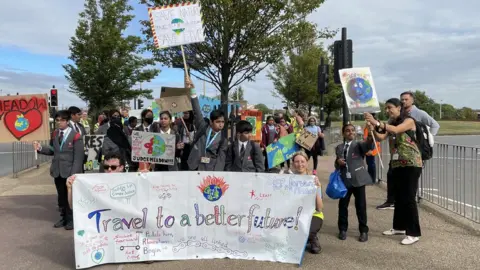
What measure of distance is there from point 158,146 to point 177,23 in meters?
1.90

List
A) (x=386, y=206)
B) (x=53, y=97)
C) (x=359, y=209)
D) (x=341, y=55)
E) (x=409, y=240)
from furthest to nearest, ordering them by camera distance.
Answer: (x=53, y=97) → (x=341, y=55) → (x=386, y=206) → (x=359, y=209) → (x=409, y=240)

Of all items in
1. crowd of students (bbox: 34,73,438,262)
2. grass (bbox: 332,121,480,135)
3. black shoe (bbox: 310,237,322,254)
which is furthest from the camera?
grass (bbox: 332,121,480,135)

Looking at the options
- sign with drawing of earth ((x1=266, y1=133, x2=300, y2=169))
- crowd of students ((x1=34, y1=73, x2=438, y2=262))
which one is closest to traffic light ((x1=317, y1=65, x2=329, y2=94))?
sign with drawing of earth ((x1=266, y1=133, x2=300, y2=169))

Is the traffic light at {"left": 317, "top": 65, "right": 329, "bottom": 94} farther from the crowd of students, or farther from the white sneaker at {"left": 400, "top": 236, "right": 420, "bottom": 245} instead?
the white sneaker at {"left": 400, "top": 236, "right": 420, "bottom": 245}

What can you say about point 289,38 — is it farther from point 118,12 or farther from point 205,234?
point 118,12

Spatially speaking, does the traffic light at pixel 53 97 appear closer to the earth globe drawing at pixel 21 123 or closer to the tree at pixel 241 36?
the tree at pixel 241 36

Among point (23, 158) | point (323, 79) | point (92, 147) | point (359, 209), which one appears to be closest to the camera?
point (359, 209)

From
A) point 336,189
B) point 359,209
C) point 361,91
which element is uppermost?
point 361,91

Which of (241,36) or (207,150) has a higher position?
(241,36)

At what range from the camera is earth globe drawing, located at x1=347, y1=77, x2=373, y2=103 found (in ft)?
18.4

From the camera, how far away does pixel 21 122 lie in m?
6.44

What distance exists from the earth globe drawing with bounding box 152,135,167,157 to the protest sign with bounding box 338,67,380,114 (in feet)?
8.86

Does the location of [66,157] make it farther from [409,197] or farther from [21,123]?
[409,197]

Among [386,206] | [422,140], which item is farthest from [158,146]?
[386,206]
